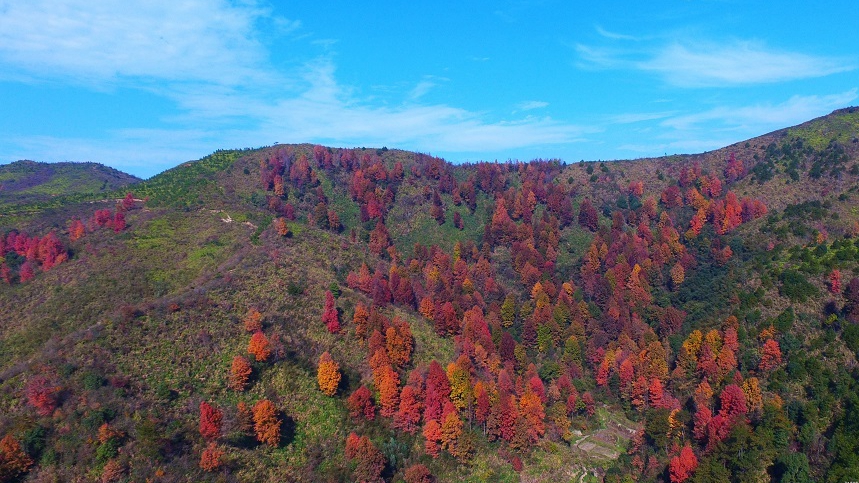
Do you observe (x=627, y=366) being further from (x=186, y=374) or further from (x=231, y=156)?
(x=231, y=156)

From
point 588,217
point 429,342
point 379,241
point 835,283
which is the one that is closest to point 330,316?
point 429,342

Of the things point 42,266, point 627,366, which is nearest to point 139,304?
point 42,266

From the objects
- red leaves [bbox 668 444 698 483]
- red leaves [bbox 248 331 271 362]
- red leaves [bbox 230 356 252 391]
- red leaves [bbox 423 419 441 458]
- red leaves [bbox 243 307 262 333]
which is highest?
red leaves [bbox 243 307 262 333]

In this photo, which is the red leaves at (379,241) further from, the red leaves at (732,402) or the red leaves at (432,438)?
the red leaves at (732,402)

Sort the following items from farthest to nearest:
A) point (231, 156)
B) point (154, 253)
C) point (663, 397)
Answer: point (231, 156) → point (154, 253) → point (663, 397)

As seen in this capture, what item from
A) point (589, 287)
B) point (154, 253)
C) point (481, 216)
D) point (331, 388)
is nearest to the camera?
point (331, 388)

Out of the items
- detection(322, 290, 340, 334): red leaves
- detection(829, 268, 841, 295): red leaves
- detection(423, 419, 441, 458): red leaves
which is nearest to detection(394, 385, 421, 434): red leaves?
detection(423, 419, 441, 458): red leaves

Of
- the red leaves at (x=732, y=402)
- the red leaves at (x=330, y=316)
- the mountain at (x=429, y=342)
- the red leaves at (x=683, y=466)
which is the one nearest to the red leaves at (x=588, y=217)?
the mountain at (x=429, y=342)

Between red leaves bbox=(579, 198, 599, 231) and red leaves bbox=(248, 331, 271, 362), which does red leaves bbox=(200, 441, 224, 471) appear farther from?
red leaves bbox=(579, 198, 599, 231)

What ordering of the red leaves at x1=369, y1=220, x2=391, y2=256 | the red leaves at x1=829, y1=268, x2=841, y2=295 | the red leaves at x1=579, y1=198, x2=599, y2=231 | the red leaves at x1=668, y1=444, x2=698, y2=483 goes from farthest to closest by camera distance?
the red leaves at x1=579, y1=198, x2=599, y2=231
the red leaves at x1=369, y1=220, x2=391, y2=256
the red leaves at x1=829, y1=268, x2=841, y2=295
the red leaves at x1=668, y1=444, x2=698, y2=483
